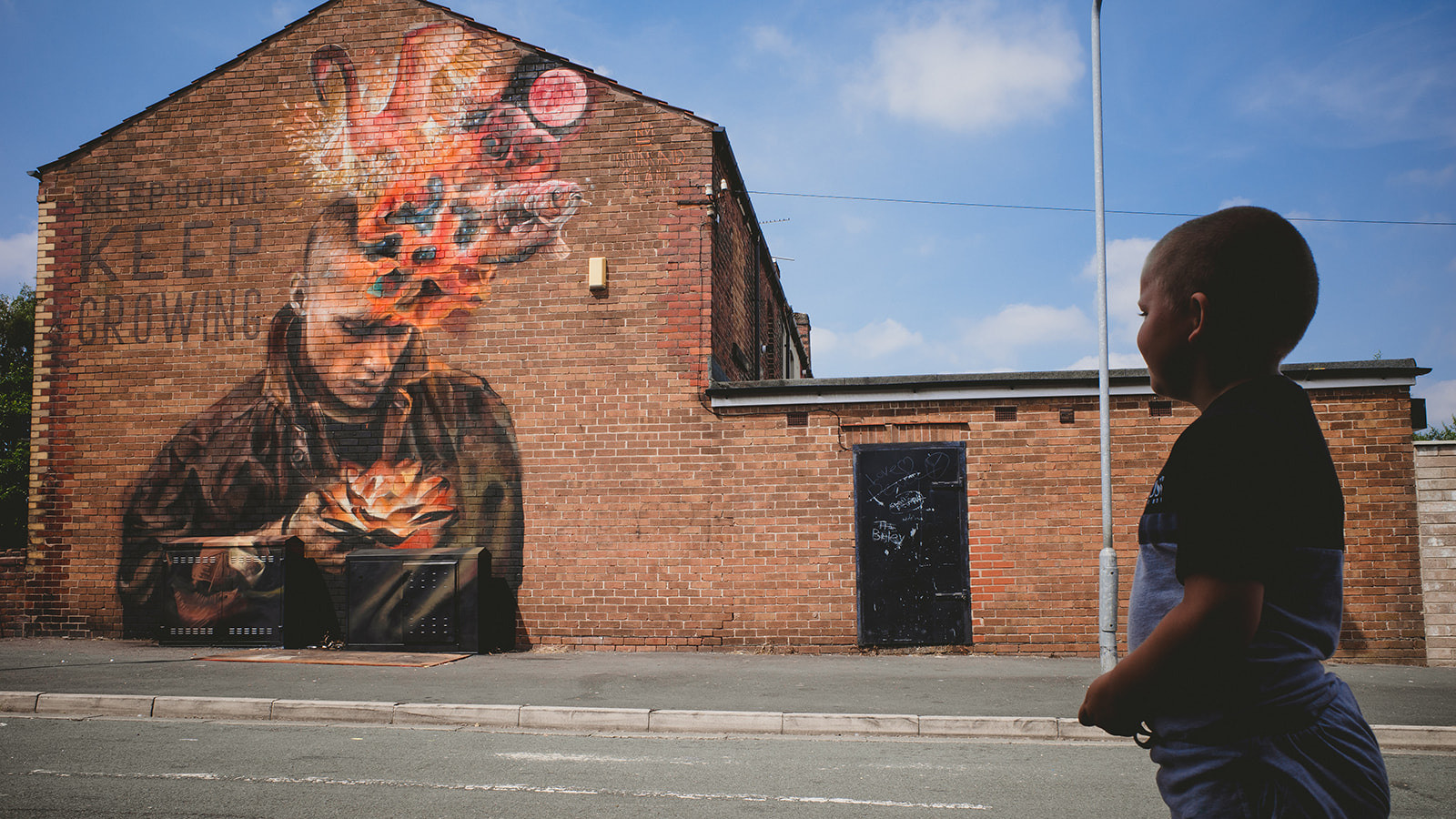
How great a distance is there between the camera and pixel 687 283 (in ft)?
37.6

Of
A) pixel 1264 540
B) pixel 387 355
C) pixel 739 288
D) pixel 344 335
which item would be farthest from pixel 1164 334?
pixel 739 288

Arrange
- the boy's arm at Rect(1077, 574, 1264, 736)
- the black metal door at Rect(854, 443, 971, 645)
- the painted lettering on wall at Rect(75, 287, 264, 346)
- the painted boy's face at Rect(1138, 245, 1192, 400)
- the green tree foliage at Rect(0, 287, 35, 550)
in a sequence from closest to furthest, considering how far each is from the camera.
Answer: the boy's arm at Rect(1077, 574, 1264, 736), the painted boy's face at Rect(1138, 245, 1192, 400), the black metal door at Rect(854, 443, 971, 645), the painted lettering on wall at Rect(75, 287, 264, 346), the green tree foliage at Rect(0, 287, 35, 550)

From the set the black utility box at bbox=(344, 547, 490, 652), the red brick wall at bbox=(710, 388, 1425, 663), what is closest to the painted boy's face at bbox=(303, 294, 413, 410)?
the black utility box at bbox=(344, 547, 490, 652)

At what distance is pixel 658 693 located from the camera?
7902 millimetres

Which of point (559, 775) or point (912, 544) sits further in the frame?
point (912, 544)

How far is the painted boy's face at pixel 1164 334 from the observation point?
155cm

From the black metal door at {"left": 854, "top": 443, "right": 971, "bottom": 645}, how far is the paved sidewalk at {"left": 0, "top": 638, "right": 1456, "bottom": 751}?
1.54ft

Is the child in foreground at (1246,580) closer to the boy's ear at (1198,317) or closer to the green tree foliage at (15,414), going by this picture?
the boy's ear at (1198,317)

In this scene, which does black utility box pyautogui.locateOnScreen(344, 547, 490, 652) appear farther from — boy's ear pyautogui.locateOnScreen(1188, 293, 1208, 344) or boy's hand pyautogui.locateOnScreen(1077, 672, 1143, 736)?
boy's ear pyautogui.locateOnScreen(1188, 293, 1208, 344)

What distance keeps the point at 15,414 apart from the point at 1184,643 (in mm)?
40119

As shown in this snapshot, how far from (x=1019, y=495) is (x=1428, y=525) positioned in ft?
14.6

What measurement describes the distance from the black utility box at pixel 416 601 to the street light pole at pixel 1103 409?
693 centimetres

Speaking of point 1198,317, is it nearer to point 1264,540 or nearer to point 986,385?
point 1264,540

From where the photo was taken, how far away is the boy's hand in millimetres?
1437
